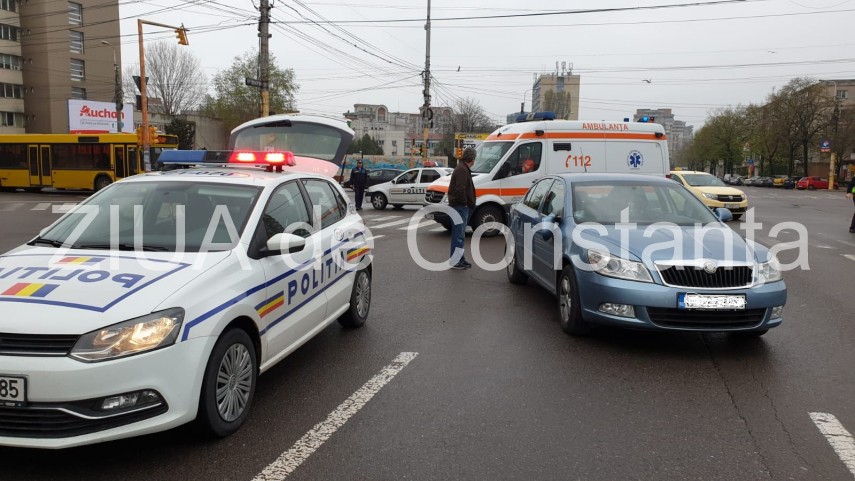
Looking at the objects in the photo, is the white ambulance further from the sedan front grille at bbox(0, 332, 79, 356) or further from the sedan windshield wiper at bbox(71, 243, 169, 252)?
the sedan front grille at bbox(0, 332, 79, 356)

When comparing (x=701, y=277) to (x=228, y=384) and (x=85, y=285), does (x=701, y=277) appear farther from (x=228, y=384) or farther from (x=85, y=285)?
(x=85, y=285)

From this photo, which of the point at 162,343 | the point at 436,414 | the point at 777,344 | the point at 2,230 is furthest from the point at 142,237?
the point at 2,230

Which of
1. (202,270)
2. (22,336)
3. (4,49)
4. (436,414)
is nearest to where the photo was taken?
(22,336)

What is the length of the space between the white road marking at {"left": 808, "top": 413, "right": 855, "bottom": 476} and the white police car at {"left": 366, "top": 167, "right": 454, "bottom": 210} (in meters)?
18.8

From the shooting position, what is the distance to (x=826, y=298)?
7.86 m

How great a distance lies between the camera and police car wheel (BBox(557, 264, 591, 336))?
18.9 feet

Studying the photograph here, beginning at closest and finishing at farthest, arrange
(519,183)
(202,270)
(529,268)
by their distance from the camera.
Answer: (202,270) < (529,268) < (519,183)

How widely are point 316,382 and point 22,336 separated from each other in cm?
210

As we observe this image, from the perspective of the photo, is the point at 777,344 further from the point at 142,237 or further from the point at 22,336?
the point at 22,336

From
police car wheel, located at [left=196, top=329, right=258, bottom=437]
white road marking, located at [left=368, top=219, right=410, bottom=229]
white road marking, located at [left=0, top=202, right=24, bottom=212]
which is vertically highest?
police car wheel, located at [left=196, top=329, right=258, bottom=437]

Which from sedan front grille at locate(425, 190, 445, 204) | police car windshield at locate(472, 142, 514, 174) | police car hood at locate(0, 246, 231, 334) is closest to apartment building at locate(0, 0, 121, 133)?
sedan front grille at locate(425, 190, 445, 204)

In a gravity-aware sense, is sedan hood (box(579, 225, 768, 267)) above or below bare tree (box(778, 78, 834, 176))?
below

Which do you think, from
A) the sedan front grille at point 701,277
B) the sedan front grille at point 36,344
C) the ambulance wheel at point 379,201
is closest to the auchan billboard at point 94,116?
the ambulance wheel at point 379,201

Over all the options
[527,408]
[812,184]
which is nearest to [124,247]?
[527,408]
